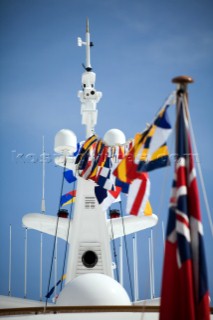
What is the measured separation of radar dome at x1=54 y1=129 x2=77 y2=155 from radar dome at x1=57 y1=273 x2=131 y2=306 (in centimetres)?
521

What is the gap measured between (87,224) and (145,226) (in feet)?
7.53

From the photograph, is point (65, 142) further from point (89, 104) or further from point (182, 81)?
point (182, 81)

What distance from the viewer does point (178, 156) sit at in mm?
5688

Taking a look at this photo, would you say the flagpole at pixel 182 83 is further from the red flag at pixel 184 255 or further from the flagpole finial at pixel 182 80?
the red flag at pixel 184 255

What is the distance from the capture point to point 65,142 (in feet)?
45.5

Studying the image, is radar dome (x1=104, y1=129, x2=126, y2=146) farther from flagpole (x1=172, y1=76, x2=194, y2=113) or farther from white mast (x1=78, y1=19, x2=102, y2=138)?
flagpole (x1=172, y1=76, x2=194, y2=113)

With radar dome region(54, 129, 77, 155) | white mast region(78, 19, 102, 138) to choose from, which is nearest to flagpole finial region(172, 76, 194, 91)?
radar dome region(54, 129, 77, 155)

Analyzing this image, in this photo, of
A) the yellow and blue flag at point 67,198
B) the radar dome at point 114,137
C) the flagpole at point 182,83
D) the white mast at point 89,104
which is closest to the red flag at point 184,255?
the flagpole at point 182,83

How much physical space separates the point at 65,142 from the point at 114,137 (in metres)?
1.65

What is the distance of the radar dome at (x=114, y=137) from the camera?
43.3 feet

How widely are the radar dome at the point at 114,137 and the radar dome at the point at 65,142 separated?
1185 millimetres

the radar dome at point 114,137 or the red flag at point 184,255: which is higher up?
the radar dome at point 114,137

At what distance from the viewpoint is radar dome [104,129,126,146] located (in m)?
13.2

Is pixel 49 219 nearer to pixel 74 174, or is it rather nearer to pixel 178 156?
pixel 74 174
